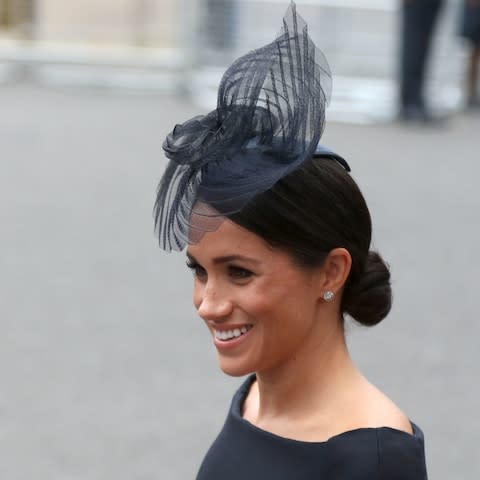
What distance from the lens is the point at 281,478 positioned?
1964mm

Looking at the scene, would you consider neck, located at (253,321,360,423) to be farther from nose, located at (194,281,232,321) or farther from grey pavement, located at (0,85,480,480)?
grey pavement, located at (0,85,480,480)

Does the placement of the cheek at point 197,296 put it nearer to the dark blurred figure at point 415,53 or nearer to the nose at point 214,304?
the nose at point 214,304

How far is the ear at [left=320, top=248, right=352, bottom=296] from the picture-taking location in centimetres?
200

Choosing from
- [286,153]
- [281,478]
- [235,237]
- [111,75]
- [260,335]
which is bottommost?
[111,75]

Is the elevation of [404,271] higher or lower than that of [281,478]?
→ lower

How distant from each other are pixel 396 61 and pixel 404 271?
4560 millimetres

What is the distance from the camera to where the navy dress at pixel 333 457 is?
75.1 inches

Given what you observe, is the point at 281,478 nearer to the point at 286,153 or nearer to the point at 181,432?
the point at 286,153

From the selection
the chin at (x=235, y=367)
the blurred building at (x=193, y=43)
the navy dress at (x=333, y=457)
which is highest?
the chin at (x=235, y=367)

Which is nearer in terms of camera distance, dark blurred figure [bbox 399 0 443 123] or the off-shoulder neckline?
the off-shoulder neckline

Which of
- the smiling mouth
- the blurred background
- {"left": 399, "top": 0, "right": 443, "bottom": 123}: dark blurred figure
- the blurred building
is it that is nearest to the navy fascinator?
the smiling mouth

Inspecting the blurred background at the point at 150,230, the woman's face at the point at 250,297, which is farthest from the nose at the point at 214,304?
the blurred background at the point at 150,230

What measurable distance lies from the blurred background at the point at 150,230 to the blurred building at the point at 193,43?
0.06ft

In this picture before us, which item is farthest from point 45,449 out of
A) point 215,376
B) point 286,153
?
point 286,153
